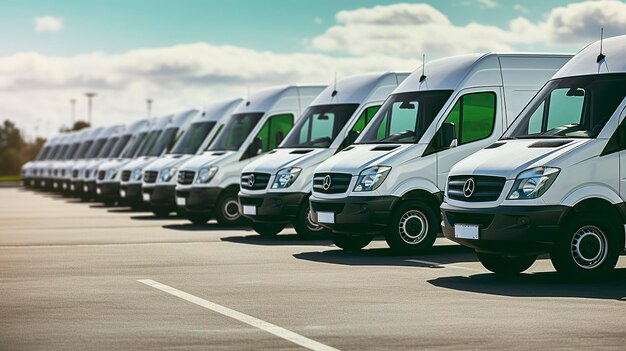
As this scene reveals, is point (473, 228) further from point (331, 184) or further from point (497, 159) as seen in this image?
point (331, 184)

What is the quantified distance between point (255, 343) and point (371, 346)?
0.83m

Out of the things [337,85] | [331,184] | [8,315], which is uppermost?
[337,85]

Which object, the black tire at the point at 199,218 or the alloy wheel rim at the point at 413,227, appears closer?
the alloy wheel rim at the point at 413,227

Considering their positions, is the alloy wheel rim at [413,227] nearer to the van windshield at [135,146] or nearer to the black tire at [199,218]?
the black tire at [199,218]

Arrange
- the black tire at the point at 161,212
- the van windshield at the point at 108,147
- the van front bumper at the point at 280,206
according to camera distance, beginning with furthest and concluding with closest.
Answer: the van windshield at the point at 108,147, the black tire at the point at 161,212, the van front bumper at the point at 280,206

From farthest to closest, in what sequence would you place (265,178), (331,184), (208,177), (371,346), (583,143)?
(208,177), (265,178), (331,184), (583,143), (371,346)

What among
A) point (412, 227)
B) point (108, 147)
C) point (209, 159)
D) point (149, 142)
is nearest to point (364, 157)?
point (412, 227)

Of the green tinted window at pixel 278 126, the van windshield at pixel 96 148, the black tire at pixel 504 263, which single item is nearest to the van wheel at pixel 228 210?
the green tinted window at pixel 278 126

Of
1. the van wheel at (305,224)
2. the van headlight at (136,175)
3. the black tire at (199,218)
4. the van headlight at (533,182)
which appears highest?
the van headlight at (533,182)

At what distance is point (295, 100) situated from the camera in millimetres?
24281

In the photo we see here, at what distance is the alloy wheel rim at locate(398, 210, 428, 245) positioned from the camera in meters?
16.7

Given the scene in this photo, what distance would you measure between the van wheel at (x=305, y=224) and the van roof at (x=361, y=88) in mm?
2129

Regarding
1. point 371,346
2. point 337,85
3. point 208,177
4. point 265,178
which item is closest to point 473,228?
point 371,346

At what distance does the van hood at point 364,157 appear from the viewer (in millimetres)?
16688
